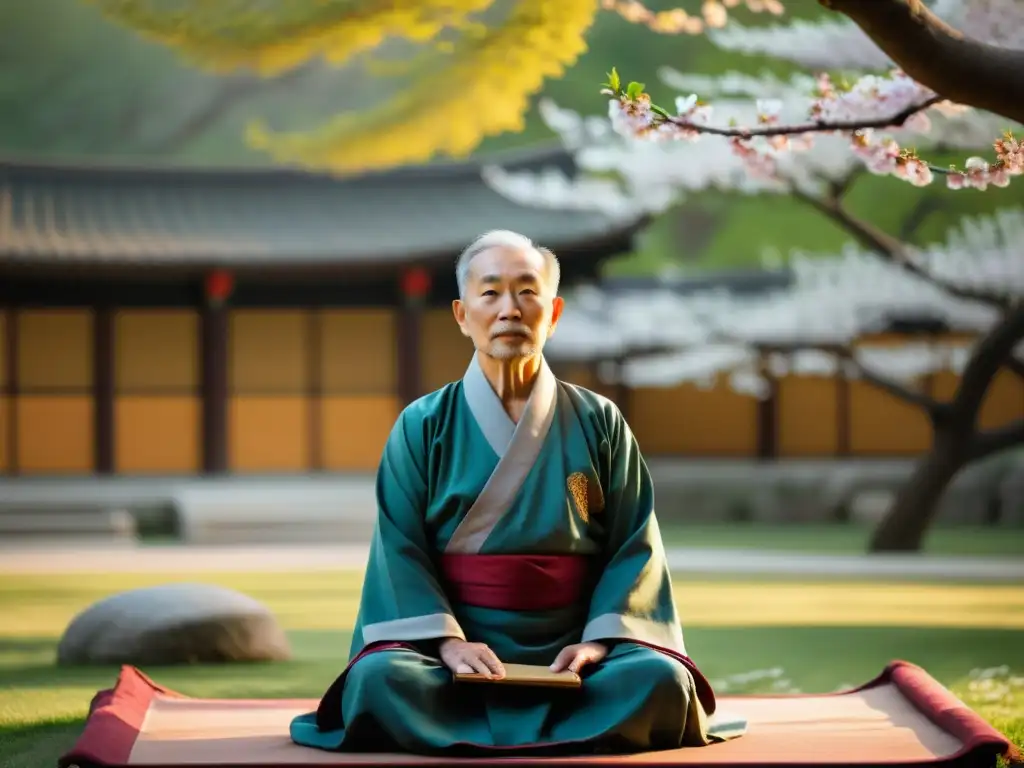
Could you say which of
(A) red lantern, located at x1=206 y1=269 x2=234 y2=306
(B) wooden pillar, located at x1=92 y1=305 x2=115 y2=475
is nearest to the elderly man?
(A) red lantern, located at x1=206 y1=269 x2=234 y2=306

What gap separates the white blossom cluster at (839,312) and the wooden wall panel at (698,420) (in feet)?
8.32

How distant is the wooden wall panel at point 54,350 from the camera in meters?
15.8

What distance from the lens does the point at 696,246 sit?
81.6 feet

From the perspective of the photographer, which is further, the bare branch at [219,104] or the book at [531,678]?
the bare branch at [219,104]

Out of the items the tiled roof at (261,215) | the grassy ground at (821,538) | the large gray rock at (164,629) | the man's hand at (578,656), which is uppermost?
the tiled roof at (261,215)

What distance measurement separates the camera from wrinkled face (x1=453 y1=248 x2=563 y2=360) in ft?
12.6

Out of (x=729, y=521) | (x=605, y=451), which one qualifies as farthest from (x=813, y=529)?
(x=605, y=451)

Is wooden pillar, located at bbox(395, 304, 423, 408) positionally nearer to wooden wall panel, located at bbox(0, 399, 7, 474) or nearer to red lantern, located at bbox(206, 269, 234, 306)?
red lantern, located at bbox(206, 269, 234, 306)

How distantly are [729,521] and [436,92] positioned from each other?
16.1 ft

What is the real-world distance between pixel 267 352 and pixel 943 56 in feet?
42.8

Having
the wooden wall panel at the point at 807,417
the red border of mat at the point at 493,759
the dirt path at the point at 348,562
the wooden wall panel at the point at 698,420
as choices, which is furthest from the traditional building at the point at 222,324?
the red border of mat at the point at 493,759

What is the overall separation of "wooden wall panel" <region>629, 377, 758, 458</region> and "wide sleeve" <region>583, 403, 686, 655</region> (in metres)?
13.2

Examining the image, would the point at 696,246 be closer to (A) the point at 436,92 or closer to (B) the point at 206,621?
(A) the point at 436,92

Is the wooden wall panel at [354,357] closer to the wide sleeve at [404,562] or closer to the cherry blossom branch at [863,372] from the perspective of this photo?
the cherry blossom branch at [863,372]
